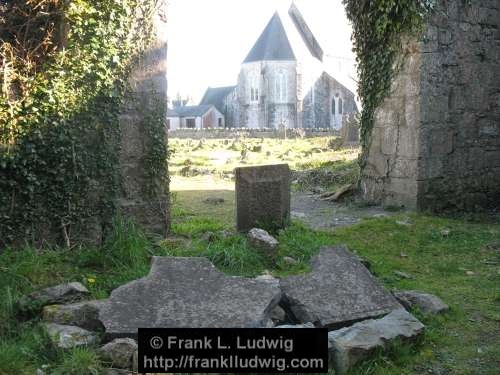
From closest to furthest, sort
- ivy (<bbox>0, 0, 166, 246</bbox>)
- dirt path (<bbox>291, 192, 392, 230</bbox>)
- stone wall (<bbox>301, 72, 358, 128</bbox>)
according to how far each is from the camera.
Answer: ivy (<bbox>0, 0, 166, 246</bbox>) → dirt path (<bbox>291, 192, 392, 230</bbox>) → stone wall (<bbox>301, 72, 358, 128</bbox>)

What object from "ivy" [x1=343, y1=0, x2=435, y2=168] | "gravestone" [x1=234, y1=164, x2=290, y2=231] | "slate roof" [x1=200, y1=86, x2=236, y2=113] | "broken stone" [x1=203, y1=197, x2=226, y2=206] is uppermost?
"slate roof" [x1=200, y1=86, x2=236, y2=113]

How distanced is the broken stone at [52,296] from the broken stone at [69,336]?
43 cm

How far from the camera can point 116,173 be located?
5.93 meters

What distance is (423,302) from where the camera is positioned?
180 inches

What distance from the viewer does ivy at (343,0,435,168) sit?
794cm

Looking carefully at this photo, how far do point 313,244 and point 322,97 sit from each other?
52789 mm

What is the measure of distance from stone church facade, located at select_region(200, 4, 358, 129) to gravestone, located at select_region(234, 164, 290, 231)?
4925cm

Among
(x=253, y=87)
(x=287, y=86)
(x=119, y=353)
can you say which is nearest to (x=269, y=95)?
(x=253, y=87)

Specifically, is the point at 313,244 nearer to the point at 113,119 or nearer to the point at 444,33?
the point at 113,119

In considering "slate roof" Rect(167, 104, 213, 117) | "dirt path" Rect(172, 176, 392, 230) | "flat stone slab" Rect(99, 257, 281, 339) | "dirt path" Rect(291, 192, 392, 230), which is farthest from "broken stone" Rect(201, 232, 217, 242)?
"slate roof" Rect(167, 104, 213, 117)

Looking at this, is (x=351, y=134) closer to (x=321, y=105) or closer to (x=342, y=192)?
(x=342, y=192)

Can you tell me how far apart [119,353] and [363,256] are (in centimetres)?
352

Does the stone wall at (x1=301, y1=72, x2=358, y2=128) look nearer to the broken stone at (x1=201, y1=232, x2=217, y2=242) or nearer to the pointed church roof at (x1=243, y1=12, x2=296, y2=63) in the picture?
the pointed church roof at (x1=243, y1=12, x2=296, y2=63)

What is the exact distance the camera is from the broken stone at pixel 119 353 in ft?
11.3
